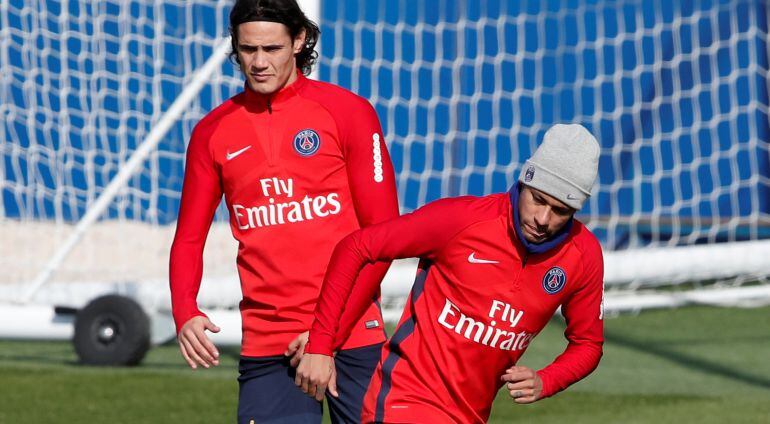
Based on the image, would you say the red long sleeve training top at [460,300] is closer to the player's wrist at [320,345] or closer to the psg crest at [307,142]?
the player's wrist at [320,345]

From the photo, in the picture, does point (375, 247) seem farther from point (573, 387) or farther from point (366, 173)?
point (573, 387)

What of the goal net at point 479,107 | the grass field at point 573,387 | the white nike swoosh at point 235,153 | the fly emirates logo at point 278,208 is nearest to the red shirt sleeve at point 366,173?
the fly emirates logo at point 278,208

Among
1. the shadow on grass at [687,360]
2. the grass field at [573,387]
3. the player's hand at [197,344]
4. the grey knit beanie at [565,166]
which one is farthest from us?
the shadow on grass at [687,360]

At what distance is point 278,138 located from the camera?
419 cm

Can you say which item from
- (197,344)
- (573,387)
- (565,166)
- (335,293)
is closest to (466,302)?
(335,293)

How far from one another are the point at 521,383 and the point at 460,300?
11.6 inches

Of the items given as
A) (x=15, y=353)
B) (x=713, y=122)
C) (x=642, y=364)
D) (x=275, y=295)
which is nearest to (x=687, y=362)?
(x=642, y=364)

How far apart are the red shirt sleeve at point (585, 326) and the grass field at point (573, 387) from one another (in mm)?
2520

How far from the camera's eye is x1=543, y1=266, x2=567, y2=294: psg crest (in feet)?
12.6

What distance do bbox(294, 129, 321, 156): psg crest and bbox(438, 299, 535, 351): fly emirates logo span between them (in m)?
0.62

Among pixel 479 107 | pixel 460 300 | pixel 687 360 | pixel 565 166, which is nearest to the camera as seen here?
pixel 565 166

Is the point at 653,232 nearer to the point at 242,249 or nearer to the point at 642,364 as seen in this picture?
the point at 642,364

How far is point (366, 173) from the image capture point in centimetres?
416

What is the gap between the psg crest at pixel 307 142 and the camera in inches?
164
